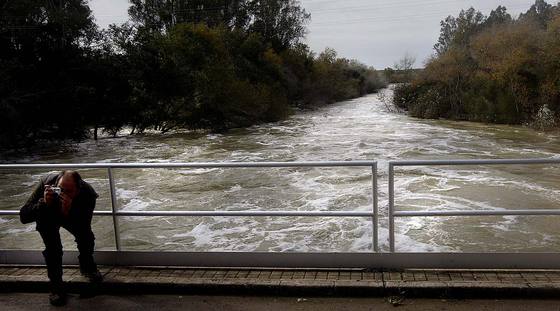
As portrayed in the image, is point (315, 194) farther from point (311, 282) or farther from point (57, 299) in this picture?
point (57, 299)

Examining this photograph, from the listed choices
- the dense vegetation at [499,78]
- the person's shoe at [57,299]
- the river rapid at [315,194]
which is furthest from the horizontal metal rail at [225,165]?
the dense vegetation at [499,78]

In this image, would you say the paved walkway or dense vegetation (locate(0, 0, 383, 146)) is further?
dense vegetation (locate(0, 0, 383, 146))

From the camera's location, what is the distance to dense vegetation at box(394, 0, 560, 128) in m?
25.5

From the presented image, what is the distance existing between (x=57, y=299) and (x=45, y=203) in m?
0.83

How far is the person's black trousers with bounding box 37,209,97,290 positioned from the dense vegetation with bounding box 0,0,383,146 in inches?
659

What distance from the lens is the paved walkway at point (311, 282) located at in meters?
4.02

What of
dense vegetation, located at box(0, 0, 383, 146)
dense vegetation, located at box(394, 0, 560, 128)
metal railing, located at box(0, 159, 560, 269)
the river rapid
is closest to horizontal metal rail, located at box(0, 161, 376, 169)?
metal railing, located at box(0, 159, 560, 269)

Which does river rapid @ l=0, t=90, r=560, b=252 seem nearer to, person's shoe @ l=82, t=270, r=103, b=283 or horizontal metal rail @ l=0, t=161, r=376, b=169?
horizontal metal rail @ l=0, t=161, r=376, b=169

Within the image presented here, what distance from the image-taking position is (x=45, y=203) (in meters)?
4.21

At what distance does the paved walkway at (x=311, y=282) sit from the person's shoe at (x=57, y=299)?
18 cm

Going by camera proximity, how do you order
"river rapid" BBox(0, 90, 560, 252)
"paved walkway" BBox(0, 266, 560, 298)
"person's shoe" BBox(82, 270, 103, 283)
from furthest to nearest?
"river rapid" BBox(0, 90, 560, 252) → "person's shoe" BBox(82, 270, 103, 283) → "paved walkway" BBox(0, 266, 560, 298)

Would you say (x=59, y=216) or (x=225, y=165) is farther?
(x=225, y=165)

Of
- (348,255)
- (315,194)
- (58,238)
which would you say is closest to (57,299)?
(58,238)

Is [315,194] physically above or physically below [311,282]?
below
